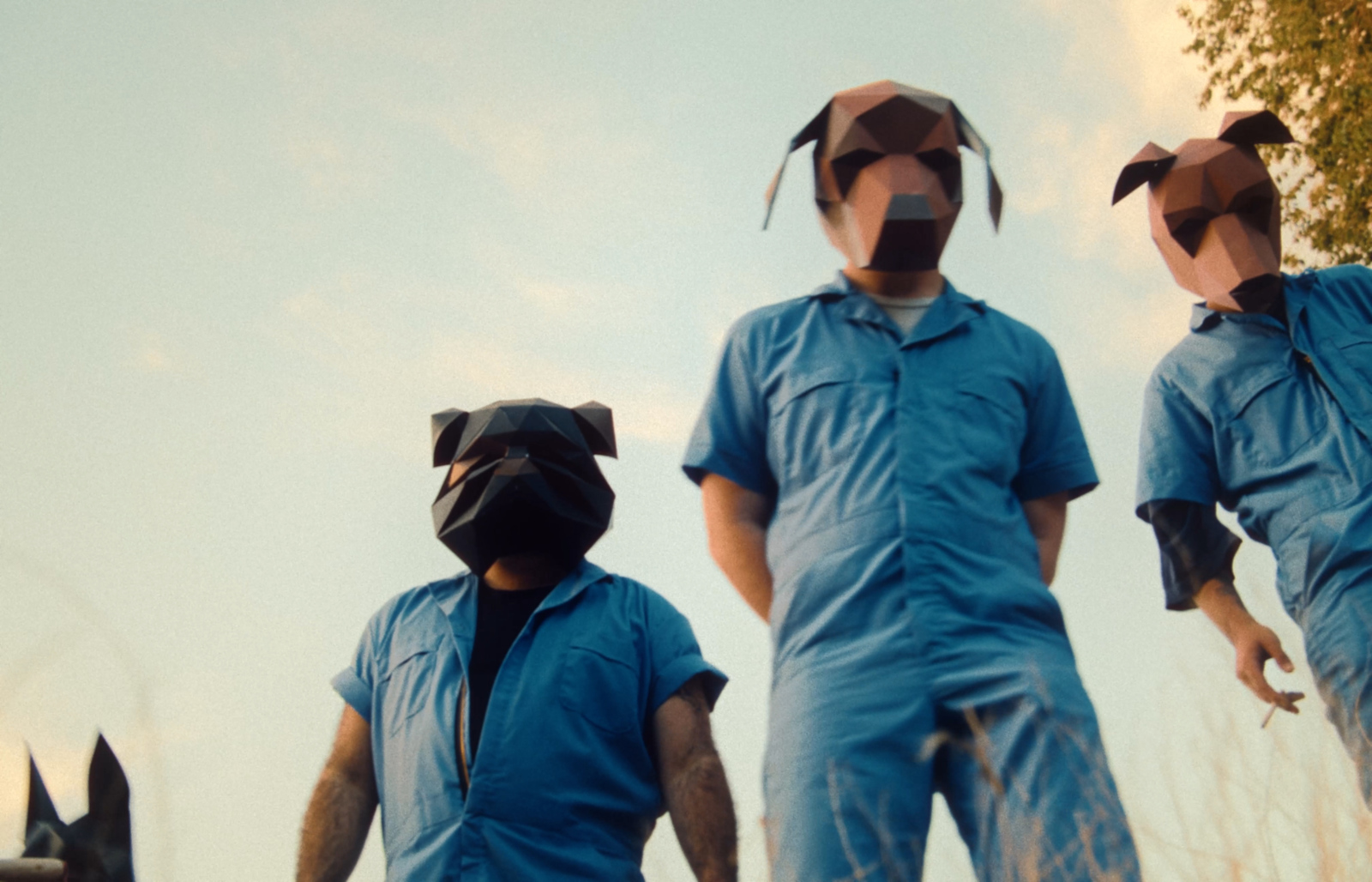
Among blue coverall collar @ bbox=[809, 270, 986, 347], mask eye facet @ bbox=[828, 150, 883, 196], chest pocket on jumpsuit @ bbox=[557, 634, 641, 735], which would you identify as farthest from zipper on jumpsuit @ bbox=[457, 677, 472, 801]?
mask eye facet @ bbox=[828, 150, 883, 196]

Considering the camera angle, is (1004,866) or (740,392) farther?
(740,392)

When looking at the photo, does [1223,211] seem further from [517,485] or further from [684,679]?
[517,485]

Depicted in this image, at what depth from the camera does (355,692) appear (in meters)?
3.61

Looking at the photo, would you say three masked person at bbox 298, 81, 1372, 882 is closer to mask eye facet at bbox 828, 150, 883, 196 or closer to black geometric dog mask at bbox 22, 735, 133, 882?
mask eye facet at bbox 828, 150, 883, 196

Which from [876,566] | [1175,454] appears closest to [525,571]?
[876,566]

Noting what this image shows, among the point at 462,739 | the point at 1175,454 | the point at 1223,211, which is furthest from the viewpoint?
the point at 1223,211

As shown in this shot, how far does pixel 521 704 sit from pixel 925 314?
1423 mm

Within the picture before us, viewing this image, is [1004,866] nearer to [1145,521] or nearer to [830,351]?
[830,351]

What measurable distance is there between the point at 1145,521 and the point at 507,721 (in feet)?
5.97

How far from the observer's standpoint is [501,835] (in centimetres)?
308

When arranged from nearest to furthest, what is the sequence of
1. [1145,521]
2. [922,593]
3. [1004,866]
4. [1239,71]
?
[1004,866], [922,593], [1145,521], [1239,71]

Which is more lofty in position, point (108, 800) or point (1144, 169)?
point (1144, 169)

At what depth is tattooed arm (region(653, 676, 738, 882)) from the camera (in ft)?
10.2

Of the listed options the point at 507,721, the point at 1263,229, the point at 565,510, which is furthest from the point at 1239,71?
the point at 507,721
